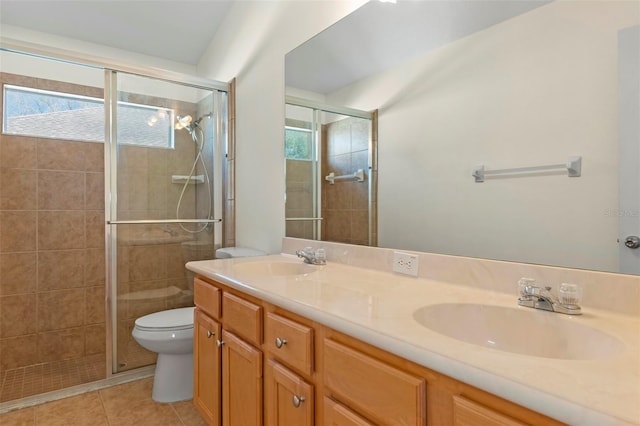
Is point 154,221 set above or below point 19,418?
above

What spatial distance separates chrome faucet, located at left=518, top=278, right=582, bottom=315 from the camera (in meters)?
0.88

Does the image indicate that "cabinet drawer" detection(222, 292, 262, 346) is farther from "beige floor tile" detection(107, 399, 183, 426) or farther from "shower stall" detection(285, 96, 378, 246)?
"beige floor tile" detection(107, 399, 183, 426)

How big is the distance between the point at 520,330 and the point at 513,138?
581 millimetres

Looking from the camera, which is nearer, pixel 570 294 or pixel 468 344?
pixel 468 344

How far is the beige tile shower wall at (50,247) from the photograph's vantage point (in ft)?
8.48

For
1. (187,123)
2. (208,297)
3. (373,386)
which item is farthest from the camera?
(187,123)

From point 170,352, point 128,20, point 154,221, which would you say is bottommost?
point 170,352

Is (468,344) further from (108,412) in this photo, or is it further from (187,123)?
(187,123)

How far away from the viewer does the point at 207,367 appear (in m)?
→ 1.63

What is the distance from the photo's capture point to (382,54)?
1.55 metres

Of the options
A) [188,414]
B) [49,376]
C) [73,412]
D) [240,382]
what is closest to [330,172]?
[240,382]

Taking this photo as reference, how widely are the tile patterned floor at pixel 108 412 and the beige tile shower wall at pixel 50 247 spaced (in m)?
0.81

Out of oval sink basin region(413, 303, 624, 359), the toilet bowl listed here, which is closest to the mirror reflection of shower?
the toilet bowl

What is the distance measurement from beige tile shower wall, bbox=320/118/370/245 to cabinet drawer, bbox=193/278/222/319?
0.62 metres
